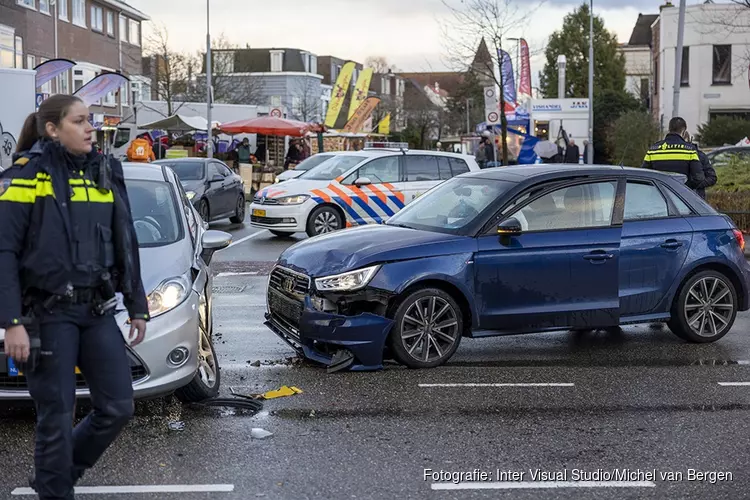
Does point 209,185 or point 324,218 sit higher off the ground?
point 209,185

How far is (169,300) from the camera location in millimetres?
6305

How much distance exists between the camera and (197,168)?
21.2m

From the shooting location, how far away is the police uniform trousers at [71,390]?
4117mm

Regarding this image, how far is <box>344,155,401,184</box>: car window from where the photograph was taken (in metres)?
18.4

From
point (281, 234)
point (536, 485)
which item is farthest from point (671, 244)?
point (281, 234)

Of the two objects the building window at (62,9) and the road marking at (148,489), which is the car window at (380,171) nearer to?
the road marking at (148,489)

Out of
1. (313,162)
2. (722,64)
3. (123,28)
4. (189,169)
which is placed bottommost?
(189,169)

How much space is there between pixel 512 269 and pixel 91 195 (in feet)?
14.6

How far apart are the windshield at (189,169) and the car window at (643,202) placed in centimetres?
1327

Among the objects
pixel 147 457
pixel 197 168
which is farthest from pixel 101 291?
pixel 197 168

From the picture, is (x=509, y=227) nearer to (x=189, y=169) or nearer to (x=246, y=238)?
(x=246, y=238)

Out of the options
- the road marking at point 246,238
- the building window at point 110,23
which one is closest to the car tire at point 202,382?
the road marking at point 246,238

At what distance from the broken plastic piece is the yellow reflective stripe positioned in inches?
86.2

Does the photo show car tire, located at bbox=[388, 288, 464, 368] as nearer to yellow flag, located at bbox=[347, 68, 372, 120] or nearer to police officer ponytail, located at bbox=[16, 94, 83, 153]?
police officer ponytail, located at bbox=[16, 94, 83, 153]
